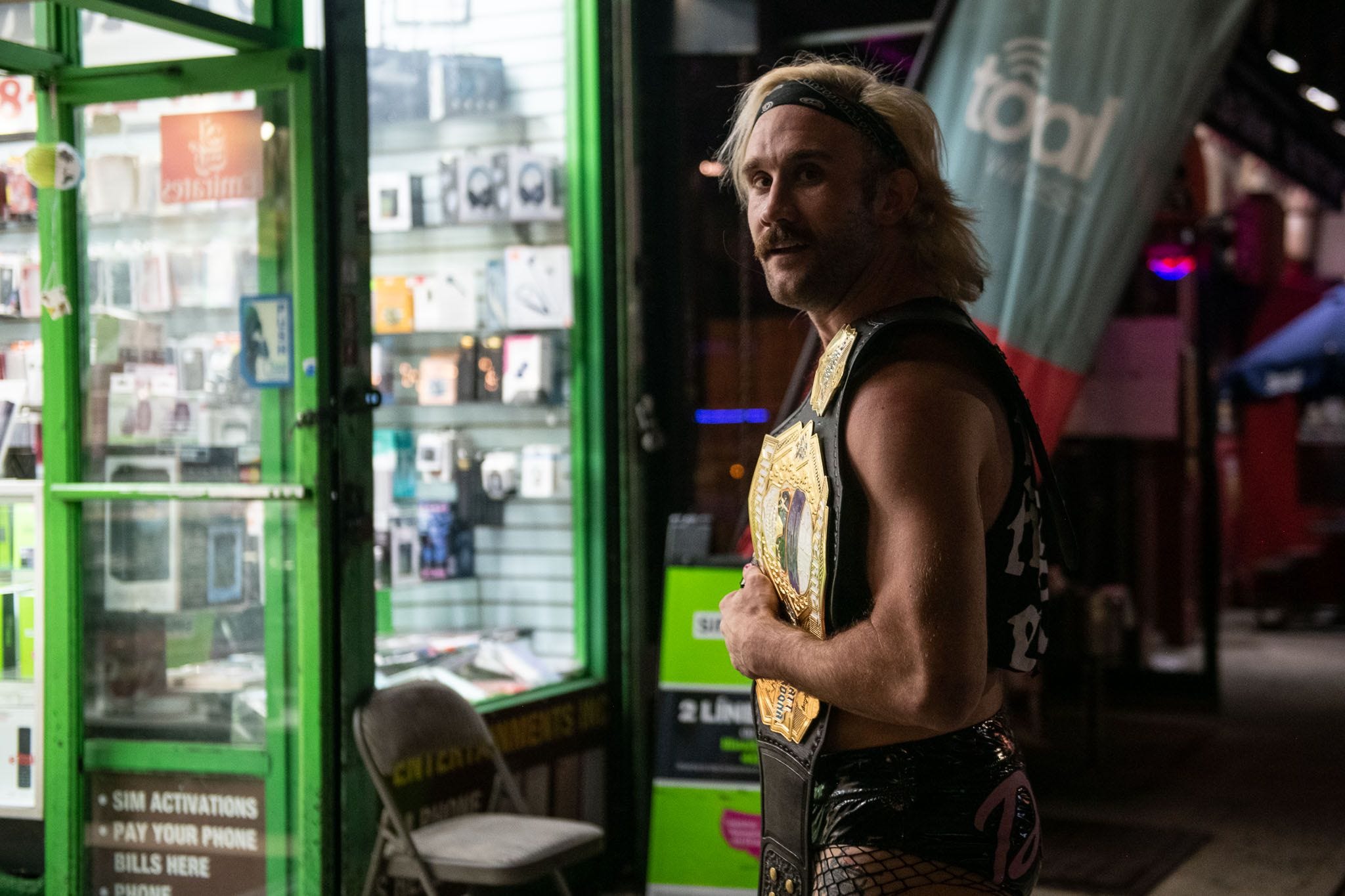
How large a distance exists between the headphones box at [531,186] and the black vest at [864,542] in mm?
3460

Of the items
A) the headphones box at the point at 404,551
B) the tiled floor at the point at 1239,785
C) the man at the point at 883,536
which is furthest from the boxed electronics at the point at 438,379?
the man at the point at 883,536

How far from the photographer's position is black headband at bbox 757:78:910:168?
5.34 feet

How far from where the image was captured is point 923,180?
5.50ft

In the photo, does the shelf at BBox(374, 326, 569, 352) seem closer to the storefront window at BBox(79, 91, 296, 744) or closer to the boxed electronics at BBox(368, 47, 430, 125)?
the boxed electronics at BBox(368, 47, 430, 125)

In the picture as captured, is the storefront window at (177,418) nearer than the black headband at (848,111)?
No

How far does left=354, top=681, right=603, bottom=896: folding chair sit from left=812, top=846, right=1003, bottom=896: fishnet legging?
6.58 feet

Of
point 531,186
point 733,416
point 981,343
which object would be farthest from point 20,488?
point 981,343

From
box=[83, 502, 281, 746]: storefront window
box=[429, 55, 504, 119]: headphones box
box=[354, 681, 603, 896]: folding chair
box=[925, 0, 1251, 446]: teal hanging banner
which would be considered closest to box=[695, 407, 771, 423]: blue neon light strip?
box=[925, 0, 1251, 446]: teal hanging banner

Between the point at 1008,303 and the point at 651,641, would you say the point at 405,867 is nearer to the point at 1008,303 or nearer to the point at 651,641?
the point at 651,641

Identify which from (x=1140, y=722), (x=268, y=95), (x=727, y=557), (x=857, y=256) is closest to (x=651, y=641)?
(x=727, y=557)

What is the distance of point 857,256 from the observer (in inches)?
64.7

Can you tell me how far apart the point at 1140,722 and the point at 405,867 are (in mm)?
5940

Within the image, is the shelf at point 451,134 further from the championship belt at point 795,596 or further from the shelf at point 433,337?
the championship belt at point 795,596

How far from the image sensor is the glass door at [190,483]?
3746mm
